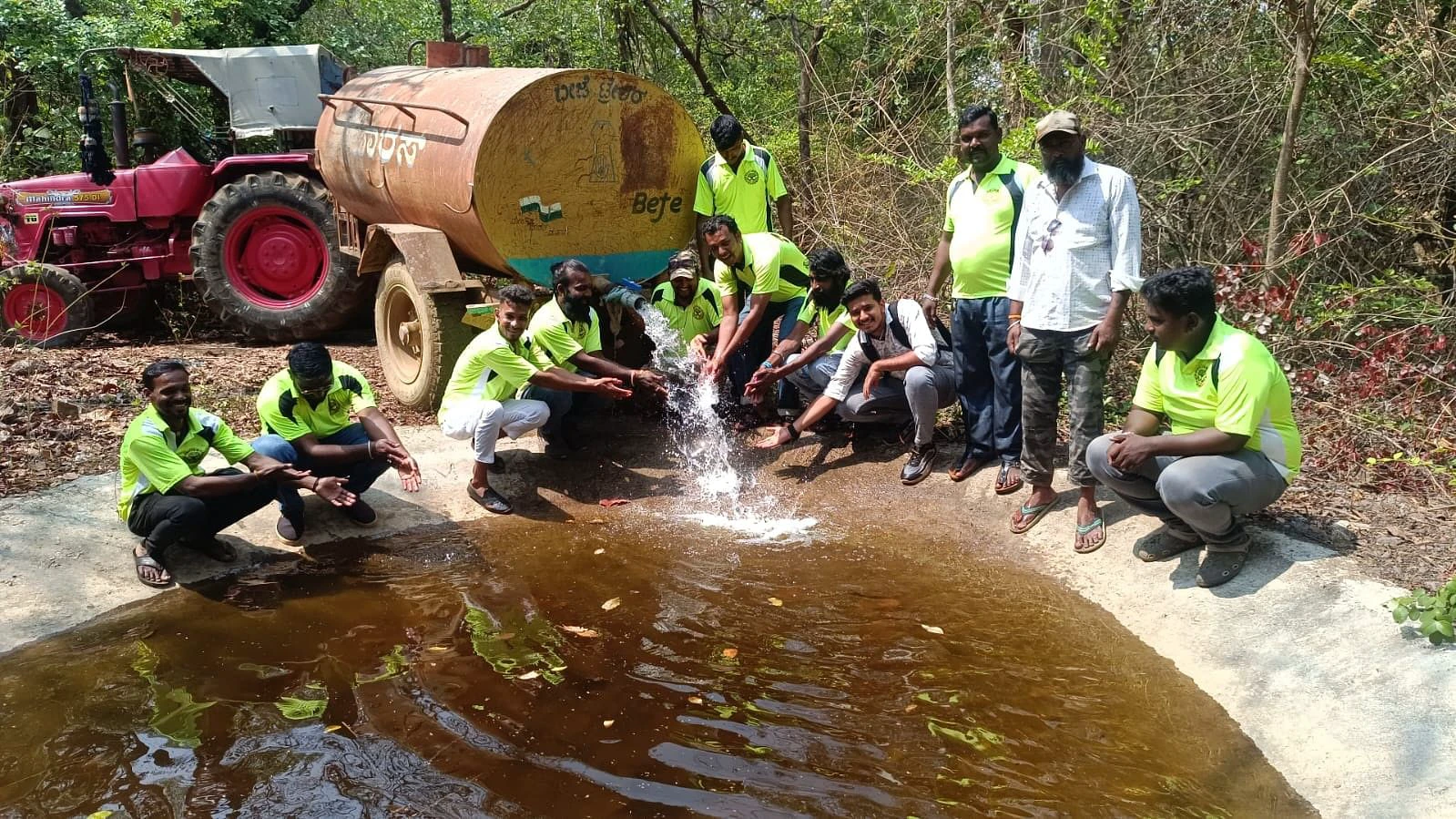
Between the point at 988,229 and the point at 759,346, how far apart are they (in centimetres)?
197

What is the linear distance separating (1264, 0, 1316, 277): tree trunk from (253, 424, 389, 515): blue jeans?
214 inches

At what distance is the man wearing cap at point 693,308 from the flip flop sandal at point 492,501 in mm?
1543

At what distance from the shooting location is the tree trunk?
6.13 m

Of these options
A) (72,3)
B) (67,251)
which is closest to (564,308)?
(67,251)

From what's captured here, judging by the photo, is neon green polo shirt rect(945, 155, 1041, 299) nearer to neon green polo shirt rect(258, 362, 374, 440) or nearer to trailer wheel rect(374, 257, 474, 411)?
neon green polo shirt rect(258, 362, 374, 440)

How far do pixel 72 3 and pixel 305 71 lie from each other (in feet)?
23.0

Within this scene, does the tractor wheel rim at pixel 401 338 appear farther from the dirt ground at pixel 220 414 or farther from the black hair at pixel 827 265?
the black hair at pixel 827 265

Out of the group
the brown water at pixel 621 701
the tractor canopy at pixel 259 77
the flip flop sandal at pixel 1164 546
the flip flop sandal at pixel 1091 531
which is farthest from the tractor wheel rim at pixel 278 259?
the flip flop sandal at pixel 1164 546

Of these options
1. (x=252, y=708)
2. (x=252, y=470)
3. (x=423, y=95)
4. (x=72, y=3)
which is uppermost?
(x=72, y=3)


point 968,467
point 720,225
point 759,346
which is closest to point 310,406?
point 720,225

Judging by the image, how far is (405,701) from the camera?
12.8ft

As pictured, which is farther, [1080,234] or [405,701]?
[1080,234]

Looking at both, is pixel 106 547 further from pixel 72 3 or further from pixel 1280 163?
pixel 72 3

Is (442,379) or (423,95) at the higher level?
(423,95)
